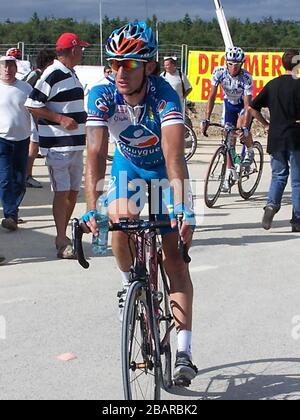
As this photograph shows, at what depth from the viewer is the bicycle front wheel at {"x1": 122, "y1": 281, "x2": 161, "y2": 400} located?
4.02 meters

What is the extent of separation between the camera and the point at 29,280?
7293 millimetres

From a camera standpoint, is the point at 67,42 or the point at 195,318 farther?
the point at 67,42

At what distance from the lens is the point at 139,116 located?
4.42 m

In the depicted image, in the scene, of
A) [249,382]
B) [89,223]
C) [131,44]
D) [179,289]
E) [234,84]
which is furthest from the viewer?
[234,84]

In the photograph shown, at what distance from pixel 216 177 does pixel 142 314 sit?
22.9 feet

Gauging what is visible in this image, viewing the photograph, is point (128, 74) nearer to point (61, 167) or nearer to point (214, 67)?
point (61, 167)

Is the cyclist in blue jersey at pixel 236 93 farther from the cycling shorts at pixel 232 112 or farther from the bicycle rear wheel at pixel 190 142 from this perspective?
the bicycle rear wheel at pixel 190 142

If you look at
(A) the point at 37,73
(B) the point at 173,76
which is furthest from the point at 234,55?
(B) the point at 173,76

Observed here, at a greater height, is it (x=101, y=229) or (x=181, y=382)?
(x=101, y=229)

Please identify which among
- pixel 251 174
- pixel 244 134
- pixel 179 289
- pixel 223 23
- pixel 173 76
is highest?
pixel 223 23

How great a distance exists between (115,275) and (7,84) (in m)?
2.93

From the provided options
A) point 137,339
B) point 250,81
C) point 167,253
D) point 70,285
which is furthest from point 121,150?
point 250,81

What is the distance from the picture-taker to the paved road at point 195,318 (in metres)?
4.90

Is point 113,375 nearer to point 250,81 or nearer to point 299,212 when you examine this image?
point 299,212
